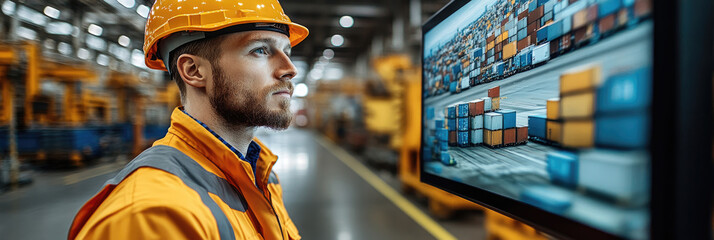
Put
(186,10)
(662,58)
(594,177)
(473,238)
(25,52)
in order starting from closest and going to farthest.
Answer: (662,58) < (594,177) < (186,10) < (25,52) < (473,238)

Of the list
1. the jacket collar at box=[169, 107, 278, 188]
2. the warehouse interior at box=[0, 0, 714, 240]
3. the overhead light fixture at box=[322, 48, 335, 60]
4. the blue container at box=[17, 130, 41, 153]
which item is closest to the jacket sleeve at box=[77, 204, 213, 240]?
the jacket collar at box=[169, 107, 278, 188]

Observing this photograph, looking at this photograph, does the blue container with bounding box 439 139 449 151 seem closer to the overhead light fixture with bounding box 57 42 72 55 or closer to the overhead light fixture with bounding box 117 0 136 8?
the overhead light fixture with bounding box 117 0 136 8

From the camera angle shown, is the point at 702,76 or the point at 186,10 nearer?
the point at 702,76

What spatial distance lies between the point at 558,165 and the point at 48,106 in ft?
29.1

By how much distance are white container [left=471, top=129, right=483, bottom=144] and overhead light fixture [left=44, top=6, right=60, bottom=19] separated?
2.13m

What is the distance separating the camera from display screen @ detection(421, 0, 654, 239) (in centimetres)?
49

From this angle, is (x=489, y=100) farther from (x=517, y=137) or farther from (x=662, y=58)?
(x=662, y=58)

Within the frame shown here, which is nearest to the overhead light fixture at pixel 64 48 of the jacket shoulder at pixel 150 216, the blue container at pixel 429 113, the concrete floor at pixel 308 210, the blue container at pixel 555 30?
the concrete floor at pixel 308 210

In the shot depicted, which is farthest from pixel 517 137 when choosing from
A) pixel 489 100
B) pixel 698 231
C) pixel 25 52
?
pixel 25 52

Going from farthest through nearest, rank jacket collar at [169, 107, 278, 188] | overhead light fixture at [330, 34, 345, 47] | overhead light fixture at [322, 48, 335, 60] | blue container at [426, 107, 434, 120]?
overhead light fixture at [322, 48, 335, 60], overhead light fixture at [330, 34, 345, 47], blue container at [426, 107, 434, 120], jacket collar at [169, 107, 278, 188]

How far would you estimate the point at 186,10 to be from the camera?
43.3 inches

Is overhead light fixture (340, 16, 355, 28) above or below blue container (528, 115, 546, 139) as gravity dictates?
above

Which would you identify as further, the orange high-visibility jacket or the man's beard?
the man's beard

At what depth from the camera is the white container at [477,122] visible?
0.91 meters
